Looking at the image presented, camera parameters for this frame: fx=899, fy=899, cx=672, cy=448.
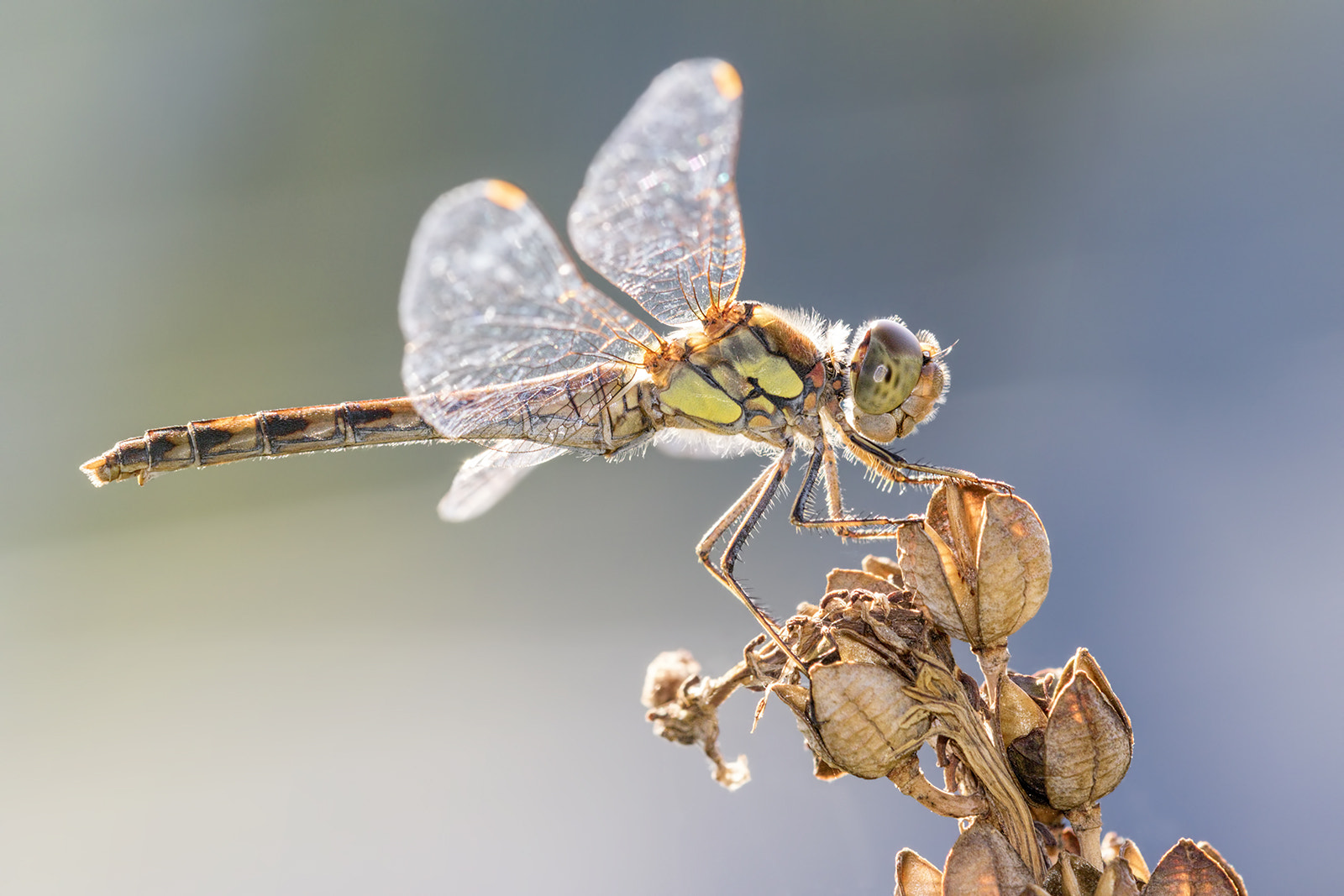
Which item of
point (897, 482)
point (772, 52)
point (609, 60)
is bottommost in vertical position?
point (897, 482)

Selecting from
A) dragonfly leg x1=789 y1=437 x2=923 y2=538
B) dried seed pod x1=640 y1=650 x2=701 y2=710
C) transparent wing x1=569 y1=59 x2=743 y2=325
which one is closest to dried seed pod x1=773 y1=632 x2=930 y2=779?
dried seed pod x1=640 y1=650 x2=701 y2=710

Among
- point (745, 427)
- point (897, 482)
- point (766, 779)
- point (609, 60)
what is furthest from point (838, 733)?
point (609, 60)

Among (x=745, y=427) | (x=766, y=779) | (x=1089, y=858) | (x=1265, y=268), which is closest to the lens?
(x=1089, y=858)

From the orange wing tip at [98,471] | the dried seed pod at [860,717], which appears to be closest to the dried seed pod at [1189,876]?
the dried seed pod at [860,717]

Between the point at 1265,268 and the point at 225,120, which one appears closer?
the point at 1265,268

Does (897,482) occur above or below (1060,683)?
above

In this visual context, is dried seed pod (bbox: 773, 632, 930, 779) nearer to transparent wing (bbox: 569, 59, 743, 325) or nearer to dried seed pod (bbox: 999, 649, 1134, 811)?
dried seed pod (bbox: 999, 649, 1134, 811)

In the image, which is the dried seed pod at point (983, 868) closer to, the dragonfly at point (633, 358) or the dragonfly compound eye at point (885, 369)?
the dragonfly at point (633, 358)

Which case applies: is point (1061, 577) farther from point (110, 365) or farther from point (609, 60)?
point (110, 365)
